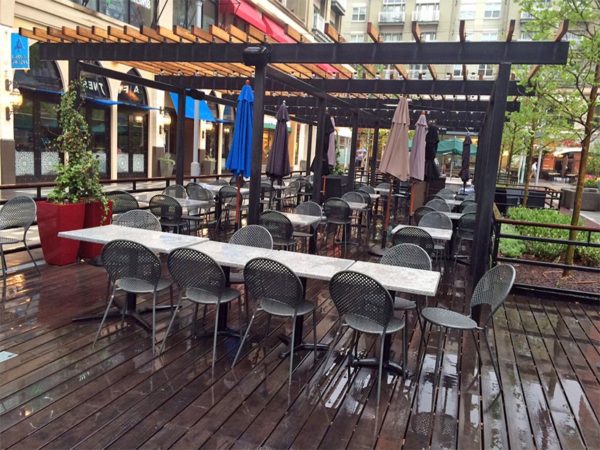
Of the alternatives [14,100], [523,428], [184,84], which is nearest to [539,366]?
[523,428]

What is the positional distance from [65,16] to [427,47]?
1227cm

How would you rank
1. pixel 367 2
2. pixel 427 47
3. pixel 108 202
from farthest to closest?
1. pixel 367 2
2. pixel 108 202
3. pixel 427 47

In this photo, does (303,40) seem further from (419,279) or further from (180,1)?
(180,1)

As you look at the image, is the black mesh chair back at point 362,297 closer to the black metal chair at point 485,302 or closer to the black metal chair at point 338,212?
the black metal chair at point 485,302

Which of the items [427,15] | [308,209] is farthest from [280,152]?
[427,15]

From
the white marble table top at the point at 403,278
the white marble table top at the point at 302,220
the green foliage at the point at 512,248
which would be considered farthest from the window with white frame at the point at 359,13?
the white marble table top at the point at 403,278

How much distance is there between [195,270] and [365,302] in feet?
4.43

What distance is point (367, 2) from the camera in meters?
48.0

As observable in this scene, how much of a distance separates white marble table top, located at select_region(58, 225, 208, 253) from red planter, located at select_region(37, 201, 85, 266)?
145 cm

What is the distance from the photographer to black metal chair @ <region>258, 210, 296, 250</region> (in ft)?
21.7

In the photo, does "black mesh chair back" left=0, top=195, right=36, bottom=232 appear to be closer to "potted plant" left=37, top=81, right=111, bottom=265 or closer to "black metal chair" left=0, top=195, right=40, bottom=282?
"black metal chair" left=0, top=195, right=40, bottom=282

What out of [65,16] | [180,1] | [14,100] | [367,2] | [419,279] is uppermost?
[367,2]

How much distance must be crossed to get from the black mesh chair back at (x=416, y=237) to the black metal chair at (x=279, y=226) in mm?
1445

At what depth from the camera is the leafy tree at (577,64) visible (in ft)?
23.8
